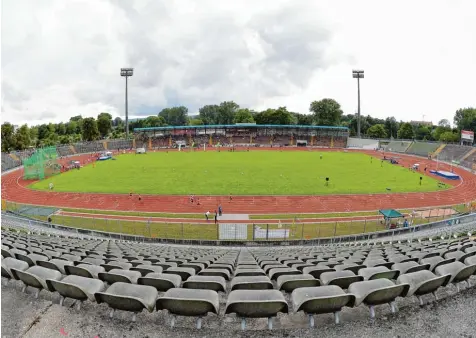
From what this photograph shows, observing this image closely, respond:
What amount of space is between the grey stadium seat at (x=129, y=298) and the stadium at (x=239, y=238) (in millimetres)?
22

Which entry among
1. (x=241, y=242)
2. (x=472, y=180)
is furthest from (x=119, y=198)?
(x=472, y=180)

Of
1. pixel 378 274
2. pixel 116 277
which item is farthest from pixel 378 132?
pixel 116 277

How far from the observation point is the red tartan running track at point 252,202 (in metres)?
29.6

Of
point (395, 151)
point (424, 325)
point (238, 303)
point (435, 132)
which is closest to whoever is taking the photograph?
point (238, 303)

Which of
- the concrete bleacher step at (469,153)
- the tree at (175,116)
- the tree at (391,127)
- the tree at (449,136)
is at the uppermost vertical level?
the tree at (175,116)

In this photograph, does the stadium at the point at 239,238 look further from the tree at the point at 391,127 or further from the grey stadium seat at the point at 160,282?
the tree at the point at 391,127

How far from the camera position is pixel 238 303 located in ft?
14.3

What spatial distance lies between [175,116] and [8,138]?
9346cm

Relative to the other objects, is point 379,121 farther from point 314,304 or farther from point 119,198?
point 314,304

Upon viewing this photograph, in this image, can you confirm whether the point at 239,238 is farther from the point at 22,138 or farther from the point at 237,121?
the point at 237,121

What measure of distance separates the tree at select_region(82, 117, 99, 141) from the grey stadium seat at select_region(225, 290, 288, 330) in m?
100

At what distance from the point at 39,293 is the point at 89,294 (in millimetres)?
1708

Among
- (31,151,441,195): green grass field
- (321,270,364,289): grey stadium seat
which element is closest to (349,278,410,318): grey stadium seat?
(321,270,364,289): grey stadium seat

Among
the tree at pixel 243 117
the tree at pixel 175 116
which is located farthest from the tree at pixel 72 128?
the tree at pixel 243 117
